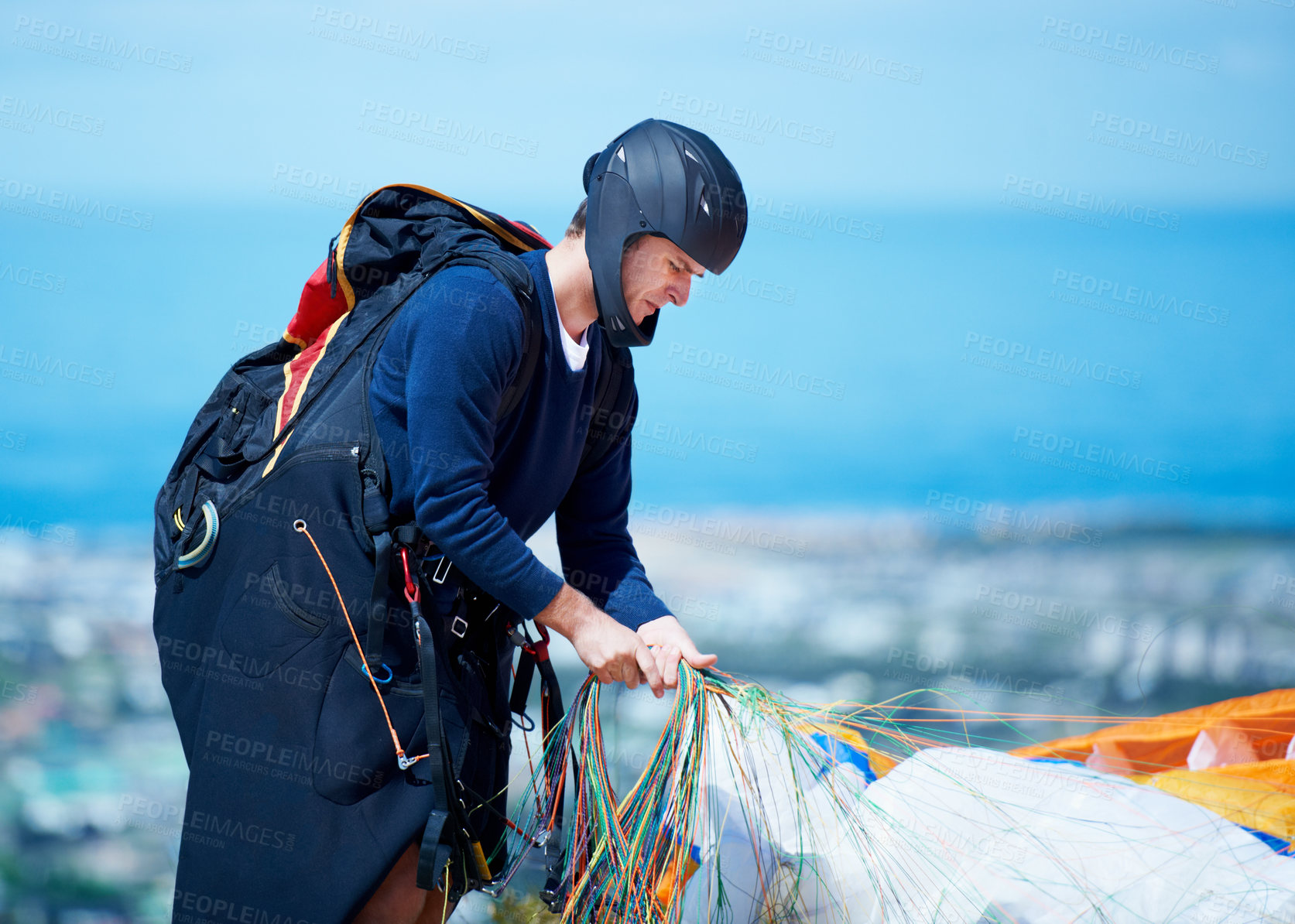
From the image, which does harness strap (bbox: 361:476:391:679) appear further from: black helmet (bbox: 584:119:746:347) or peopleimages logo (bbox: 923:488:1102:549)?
peopleimages logo (bbox: 923:488:1102:549)

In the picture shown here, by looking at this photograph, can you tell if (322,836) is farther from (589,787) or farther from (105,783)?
(105,783)

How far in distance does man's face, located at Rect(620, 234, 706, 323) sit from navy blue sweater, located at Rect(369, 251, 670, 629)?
0.11 m

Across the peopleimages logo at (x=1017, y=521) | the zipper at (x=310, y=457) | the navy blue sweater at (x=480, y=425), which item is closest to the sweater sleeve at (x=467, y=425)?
the navy blue sweater at (x=480, y=425)

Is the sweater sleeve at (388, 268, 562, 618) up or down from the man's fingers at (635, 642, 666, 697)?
up

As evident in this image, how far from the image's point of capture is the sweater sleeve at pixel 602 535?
1661mm

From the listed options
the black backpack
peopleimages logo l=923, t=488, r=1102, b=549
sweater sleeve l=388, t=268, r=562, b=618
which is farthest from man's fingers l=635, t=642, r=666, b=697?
peopleimages logo l=923, t=488, r=1102, b=549

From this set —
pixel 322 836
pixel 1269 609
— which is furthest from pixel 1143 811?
pixel 1269 609

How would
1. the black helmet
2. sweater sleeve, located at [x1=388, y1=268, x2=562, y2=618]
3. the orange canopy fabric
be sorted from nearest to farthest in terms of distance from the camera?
sweater sleeve, located at [x1=388, y1=268, x2=562, y2=618], the black helmet, the orange canopy fabric

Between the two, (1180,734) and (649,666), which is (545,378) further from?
(1180,734)

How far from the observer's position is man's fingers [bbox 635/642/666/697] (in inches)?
54.6

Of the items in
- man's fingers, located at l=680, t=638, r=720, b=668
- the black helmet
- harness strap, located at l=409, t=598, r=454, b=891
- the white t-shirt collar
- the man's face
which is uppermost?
the black helmet

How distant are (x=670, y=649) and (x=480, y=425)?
47cm

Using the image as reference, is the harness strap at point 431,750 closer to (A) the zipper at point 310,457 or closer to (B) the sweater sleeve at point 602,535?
(A) the zipper at point 310,457

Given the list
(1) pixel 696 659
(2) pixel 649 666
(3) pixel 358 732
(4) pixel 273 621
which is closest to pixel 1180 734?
(1) pixel 696 659
